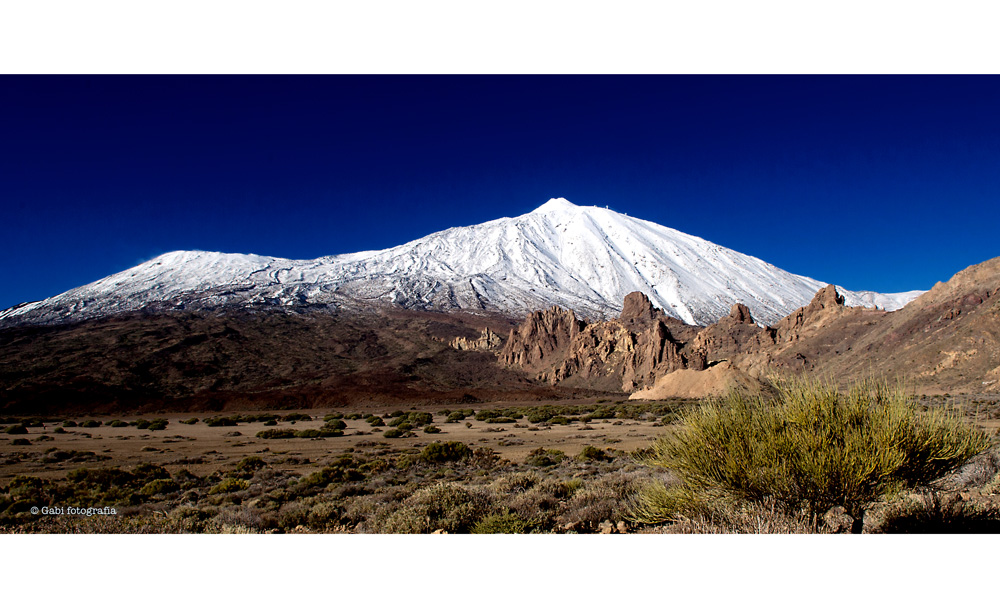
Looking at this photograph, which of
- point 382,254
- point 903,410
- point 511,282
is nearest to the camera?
point 903,410

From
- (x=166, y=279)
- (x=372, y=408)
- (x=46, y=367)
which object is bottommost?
(x=372, y=408)

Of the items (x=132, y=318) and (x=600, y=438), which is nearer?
(x=600, y=438)

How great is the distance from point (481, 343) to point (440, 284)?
5839cm

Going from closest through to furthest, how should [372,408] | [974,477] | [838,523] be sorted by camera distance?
1. [838,523]
2. [974,477]
3. [372,408]

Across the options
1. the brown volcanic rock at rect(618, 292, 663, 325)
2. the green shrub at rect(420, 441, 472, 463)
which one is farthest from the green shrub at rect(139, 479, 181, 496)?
the brown volcanic rock at rect(618, 292, 663, 325)

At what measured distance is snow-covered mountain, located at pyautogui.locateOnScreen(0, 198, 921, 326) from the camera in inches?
4905

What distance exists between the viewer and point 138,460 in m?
20.3

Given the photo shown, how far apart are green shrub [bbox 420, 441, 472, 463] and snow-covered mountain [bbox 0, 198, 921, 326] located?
110 metres

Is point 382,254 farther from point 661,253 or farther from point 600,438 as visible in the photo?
point 600,438

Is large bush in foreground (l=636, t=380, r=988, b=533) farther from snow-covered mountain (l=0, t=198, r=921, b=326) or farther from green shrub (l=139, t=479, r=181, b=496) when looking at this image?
snow-covered mountain (l=0, t=198, r=921, b=326)

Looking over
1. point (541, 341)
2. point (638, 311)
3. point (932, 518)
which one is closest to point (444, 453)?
point (932, 518)

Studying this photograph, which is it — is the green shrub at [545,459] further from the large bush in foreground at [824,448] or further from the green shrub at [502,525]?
the large bush in foreground at [824,448]

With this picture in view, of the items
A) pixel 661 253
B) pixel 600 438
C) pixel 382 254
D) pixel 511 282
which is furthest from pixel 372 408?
pixel 661 253

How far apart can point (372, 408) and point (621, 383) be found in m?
32.5
